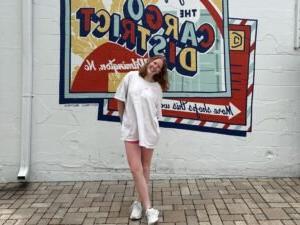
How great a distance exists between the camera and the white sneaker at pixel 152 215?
16.0ft

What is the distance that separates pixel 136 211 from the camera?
5.14m

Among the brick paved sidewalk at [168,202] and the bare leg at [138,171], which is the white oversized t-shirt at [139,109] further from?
the brick paved sidewalk at [168,202]

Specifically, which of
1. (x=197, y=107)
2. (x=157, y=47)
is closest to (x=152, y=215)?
(x=197, y=107)

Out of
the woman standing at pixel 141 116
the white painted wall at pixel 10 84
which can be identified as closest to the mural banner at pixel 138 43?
the white painted wall at pixel 10 84

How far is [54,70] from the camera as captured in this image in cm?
646

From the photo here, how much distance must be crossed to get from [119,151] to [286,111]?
2.38 meters

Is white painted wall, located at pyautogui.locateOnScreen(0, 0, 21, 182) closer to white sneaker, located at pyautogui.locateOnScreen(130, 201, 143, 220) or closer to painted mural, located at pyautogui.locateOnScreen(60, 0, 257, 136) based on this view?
painted mural, located at pyautogui.locateOnScreen(60, 0, 257, 136)

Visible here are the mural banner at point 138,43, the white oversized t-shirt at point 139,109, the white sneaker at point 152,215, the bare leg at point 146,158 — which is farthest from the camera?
the mural banner at point 138,43

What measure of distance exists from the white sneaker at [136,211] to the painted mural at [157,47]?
5.36 ft

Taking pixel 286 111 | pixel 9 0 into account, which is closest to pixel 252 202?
pixel 286 111

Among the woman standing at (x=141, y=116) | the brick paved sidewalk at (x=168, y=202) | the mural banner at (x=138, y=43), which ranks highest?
the mural banner at (x=138, y=43)

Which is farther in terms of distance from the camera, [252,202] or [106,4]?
[106,4]

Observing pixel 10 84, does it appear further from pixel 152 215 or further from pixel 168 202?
pixel 152 215

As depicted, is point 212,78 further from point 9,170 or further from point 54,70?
point 9,170
